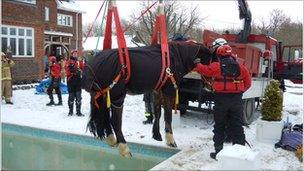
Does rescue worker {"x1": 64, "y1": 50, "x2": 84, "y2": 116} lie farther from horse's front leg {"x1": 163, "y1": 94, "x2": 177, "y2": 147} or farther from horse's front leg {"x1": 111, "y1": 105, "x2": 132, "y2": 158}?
horse's front leg {"x1": 111, "y1": 105, "x2": 132, "y2": 158}

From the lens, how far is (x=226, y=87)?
5734 millimetres

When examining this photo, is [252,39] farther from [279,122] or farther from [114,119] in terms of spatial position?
[114,119]

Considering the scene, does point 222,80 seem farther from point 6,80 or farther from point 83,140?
point 6,80

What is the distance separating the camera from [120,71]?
5215 mm

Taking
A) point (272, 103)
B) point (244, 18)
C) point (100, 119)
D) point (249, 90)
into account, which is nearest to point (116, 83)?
point (100, 119)

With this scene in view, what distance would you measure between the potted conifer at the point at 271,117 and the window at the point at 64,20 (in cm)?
2820

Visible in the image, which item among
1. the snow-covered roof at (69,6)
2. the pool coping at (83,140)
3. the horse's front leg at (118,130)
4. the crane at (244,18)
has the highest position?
the snow-covered roof at (69,6)

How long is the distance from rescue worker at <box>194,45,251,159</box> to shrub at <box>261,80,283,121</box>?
1219mm

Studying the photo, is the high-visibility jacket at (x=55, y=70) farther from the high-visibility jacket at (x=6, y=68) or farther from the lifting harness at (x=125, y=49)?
the lifting harness at (x=125, y=49)

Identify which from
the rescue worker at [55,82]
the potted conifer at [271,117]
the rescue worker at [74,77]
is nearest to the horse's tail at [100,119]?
the potted conifer at [271,117]

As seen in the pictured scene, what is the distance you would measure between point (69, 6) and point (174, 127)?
27241mm

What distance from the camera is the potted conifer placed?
6859 millimetres

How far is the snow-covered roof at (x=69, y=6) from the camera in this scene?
106 ft

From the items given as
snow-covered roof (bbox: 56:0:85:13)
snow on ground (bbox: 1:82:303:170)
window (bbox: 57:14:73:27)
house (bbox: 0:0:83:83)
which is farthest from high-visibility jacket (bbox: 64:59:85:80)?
window (bbox: 57:14:73:27)
